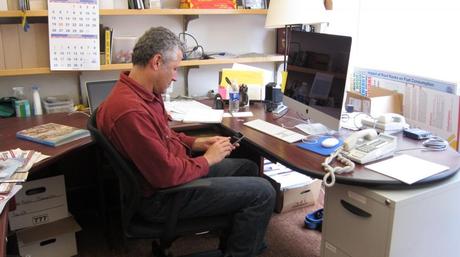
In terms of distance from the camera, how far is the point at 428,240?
1.69m

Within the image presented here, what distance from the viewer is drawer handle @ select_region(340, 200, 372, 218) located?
5.34 ft

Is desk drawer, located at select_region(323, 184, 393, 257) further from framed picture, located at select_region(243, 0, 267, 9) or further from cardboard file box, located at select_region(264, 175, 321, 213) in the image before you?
framed picture, located at select_region(243, 0, 267, 9)

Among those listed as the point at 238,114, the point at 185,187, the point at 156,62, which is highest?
the point at 156,62

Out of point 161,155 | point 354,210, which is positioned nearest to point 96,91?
point 161,155

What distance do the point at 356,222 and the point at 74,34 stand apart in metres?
2.06

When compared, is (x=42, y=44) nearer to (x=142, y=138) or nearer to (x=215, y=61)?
(x=215, y=61)

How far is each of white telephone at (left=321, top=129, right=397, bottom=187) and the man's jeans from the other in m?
0.32

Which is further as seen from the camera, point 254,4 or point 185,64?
point 254,4

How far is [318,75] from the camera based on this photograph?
210 cm

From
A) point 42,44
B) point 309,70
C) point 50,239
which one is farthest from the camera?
point 42,44

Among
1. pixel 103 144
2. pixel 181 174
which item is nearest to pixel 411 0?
pixel 181 174

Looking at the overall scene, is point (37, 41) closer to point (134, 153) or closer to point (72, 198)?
point (72, 198)

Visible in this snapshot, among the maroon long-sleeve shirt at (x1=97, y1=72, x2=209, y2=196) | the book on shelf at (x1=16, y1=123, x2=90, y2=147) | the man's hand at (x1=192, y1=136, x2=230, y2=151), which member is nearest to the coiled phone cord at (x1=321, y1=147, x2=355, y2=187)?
the maroon long-sleeve shirt at (x1=97, y1=72, x2=209, y2=196)

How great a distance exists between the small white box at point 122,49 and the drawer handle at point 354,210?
184cm
